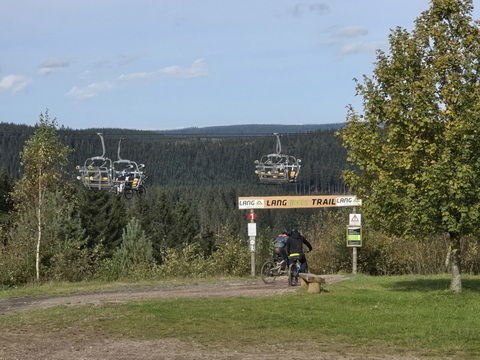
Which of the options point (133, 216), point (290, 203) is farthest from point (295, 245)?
point (133, 216)

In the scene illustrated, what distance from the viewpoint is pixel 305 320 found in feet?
49.4

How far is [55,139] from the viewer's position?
94.7 ft

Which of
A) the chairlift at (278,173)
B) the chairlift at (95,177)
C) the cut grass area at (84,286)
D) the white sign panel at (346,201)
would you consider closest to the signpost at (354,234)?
the white sign panel at (346,201)

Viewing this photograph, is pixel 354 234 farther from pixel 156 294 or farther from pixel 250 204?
pixel 156 294

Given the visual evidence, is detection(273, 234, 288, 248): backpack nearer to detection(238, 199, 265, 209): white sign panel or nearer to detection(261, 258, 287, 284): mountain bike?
detection(261, 258, 287, 284): mountain bike

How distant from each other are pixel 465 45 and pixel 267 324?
29.1 ft

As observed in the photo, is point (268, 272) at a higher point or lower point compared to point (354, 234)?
lower

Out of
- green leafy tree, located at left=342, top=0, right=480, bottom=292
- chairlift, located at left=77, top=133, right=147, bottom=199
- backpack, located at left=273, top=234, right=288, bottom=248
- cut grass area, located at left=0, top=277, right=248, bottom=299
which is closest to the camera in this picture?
green leafy tree, located at left=342, top=0, right=480, bottom=292

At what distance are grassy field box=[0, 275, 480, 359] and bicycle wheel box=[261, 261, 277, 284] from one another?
15.2ft

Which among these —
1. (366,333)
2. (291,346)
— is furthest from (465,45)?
(291,346)

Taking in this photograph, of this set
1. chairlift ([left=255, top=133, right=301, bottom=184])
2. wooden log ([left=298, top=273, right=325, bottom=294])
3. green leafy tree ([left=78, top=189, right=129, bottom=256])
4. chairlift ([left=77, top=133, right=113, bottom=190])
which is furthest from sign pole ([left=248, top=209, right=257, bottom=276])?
green leafy tree ([left=78, top=189, right=129, bottom=256])

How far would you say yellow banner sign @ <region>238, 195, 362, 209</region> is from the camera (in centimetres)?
2988

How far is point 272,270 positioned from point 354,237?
18.0 ft

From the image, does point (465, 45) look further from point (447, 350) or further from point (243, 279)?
point (243, 279)
